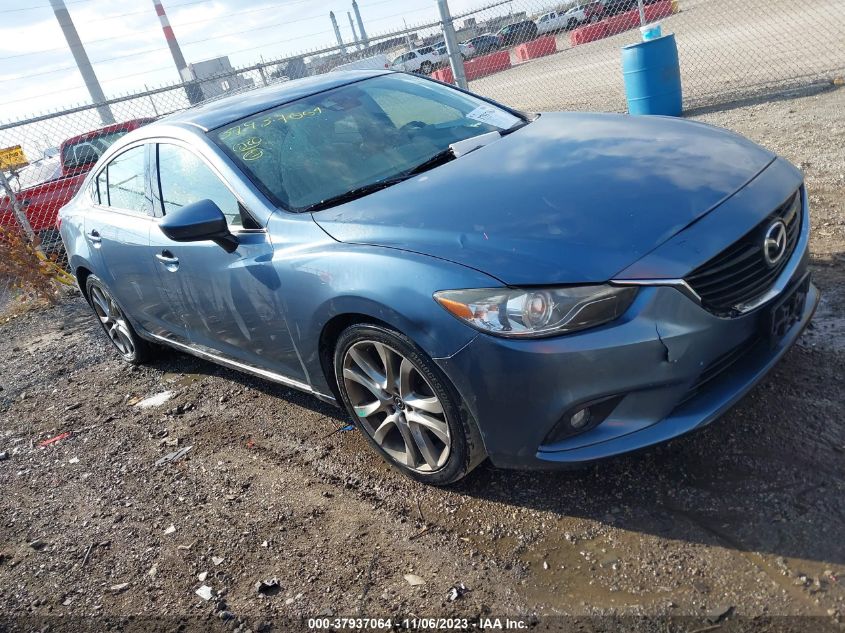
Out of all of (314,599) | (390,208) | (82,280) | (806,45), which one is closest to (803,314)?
(390,208)

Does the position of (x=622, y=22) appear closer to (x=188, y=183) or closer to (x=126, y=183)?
(x=126, y=183)

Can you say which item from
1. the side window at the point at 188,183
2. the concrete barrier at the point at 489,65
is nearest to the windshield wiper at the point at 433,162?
the side window at the point at 188,183

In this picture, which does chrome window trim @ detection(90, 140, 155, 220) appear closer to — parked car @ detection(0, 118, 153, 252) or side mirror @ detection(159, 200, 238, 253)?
side mirror @ detection(159, 200, 238, 253)

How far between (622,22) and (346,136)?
75.5 feet

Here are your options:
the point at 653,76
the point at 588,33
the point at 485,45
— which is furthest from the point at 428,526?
the point at 588,33

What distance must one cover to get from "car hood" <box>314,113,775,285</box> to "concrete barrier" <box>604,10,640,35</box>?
2144 centimetres

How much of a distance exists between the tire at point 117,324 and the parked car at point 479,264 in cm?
137

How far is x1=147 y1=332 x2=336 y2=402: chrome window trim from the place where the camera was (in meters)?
3.39

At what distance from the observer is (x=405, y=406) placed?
287cm

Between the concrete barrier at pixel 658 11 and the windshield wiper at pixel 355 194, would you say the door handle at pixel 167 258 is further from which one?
the concrete barrier at pixel 658 11

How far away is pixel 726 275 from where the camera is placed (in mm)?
2387

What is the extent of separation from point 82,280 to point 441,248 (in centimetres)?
398

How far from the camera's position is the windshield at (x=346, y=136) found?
3281 mm

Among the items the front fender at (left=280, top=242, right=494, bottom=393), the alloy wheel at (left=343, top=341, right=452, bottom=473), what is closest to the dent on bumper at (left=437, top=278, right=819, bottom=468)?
the front fender at (left=280, top=242, right=494, bottom=393)
